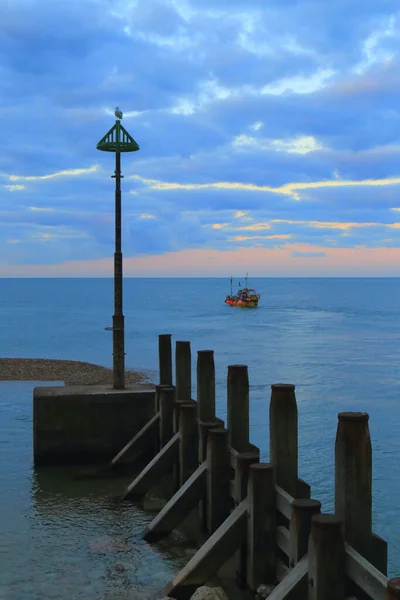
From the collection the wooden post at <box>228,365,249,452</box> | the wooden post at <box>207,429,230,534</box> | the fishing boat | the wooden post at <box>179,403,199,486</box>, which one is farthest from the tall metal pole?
the fishing boat

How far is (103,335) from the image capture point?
219 ft

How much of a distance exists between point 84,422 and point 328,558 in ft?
25.9

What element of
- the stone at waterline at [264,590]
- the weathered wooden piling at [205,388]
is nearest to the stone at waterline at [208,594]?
the stone at waterline at [264,590]

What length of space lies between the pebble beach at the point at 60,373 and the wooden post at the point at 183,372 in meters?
18.2

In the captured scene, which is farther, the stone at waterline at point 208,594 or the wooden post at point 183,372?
the wooden post at point 183,372

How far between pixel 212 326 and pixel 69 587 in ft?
236

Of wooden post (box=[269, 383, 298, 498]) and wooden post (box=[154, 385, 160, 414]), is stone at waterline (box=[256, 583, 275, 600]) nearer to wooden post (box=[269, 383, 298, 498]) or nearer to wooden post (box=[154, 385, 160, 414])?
wooden post (box=[269, 383, 298, 498])

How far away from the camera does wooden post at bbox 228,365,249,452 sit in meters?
9.66

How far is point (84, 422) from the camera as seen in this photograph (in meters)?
13.2

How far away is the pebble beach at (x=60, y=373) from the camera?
104 feet

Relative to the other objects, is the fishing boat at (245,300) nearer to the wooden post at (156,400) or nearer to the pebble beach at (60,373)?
the pebble beach at (60,373)

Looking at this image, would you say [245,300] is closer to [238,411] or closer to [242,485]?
[238,411]

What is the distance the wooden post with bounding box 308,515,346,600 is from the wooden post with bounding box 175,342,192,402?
648 centimetres

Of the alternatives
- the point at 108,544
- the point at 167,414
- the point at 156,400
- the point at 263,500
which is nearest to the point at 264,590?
the point at 263,500
